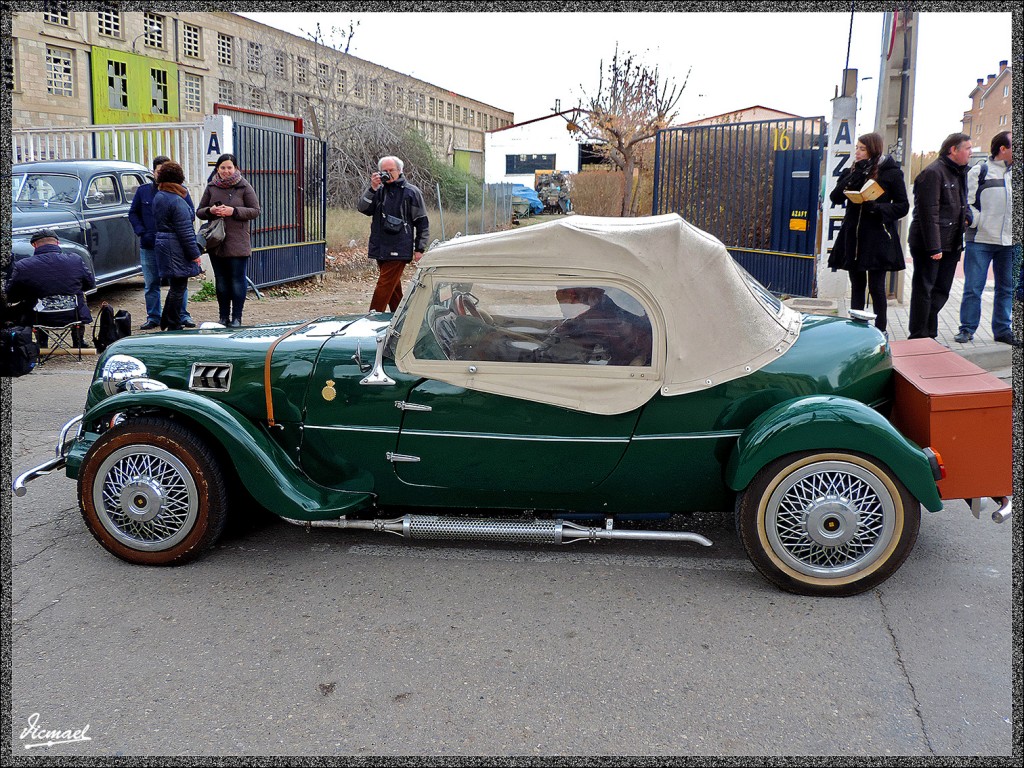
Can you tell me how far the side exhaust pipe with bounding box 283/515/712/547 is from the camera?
390 centimetres

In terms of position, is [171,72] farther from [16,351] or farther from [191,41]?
[16,351]

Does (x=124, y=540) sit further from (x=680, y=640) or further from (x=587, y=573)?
(x=680, y=640)

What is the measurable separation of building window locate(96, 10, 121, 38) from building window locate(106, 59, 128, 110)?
113cm

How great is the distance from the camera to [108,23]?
113 feet

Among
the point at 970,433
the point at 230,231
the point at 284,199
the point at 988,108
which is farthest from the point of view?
Result: the point at 988,108

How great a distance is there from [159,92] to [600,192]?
23162 mm

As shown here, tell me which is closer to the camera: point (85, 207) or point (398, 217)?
point (398, 217)

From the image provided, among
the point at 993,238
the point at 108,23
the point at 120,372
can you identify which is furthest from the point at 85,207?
the point at 108,23

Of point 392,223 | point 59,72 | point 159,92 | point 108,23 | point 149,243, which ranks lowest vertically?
point 149,243

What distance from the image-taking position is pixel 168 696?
298cm

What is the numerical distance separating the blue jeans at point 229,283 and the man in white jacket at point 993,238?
25.6 feet

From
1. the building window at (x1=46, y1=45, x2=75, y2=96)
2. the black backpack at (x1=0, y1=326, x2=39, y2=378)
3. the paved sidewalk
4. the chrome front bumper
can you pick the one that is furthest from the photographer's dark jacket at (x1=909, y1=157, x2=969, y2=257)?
the building window at (x1=46, y1=45, x2=75, y2=96)

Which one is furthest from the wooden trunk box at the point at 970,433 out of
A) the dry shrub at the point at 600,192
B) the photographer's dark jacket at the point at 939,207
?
the dry shrub at the point at 600,192

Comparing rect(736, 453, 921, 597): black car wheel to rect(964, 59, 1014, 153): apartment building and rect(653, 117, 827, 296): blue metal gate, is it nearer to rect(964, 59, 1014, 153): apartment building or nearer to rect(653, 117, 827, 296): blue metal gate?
rect(653, 117, 827, 296): blue metal gate
